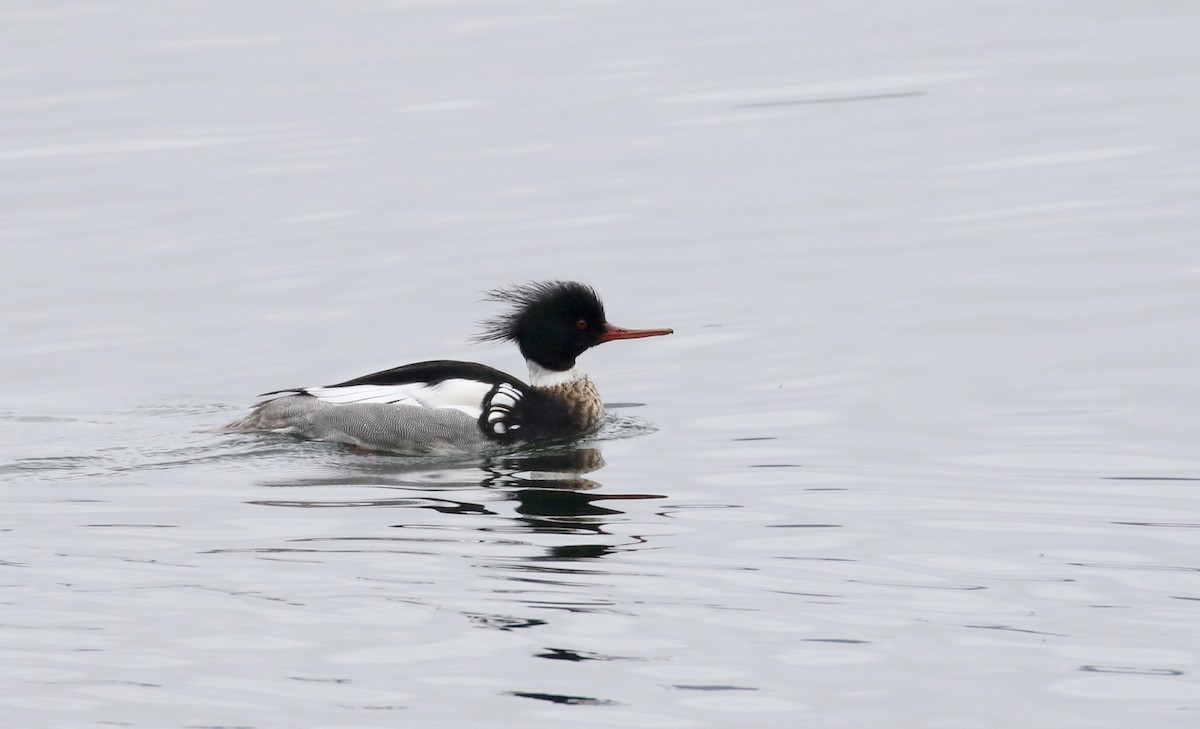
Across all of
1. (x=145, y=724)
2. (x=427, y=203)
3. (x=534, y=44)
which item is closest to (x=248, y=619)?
(x=145, y=724)

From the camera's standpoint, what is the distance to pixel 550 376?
12.3m

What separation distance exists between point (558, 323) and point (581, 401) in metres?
0.58

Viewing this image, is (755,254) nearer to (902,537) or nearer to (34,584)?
(902,537)

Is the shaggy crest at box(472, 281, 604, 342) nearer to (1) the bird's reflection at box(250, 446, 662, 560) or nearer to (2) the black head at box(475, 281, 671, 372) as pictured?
(2) the black head at box(475, 281, 671, 372)

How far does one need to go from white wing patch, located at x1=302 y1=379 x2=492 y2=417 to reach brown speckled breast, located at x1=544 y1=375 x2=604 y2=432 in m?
0.55

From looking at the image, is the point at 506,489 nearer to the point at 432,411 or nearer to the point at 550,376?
the point at 432,411

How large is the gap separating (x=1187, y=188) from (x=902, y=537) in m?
9.99

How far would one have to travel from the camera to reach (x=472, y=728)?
20.7 feet

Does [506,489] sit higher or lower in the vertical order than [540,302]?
lower

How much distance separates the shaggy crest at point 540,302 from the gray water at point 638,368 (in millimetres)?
802

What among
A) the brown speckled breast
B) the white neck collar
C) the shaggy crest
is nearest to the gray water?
the brown speckled breast

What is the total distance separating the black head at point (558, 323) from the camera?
12.2 meters

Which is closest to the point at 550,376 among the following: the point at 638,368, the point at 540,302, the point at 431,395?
the point at 540,302

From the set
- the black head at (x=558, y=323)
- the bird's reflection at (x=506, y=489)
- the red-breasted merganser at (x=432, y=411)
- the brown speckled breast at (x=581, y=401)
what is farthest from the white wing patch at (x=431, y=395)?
the black head at (x=558, y=323)
